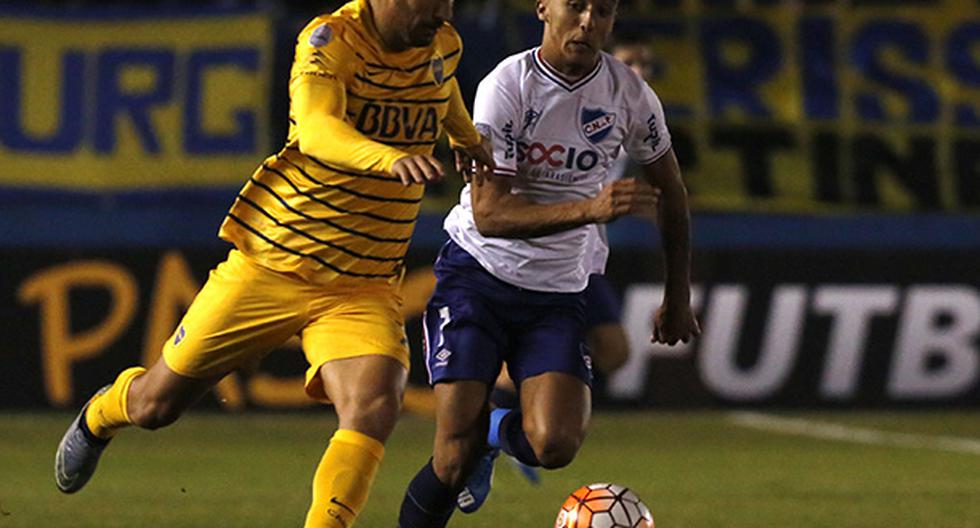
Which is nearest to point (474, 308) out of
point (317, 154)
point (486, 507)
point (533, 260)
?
point (533, 260)

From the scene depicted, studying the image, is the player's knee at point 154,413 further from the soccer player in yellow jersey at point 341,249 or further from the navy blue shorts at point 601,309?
the navy blue shorts at point 601,309

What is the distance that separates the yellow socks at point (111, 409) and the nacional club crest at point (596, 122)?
5.67 feet

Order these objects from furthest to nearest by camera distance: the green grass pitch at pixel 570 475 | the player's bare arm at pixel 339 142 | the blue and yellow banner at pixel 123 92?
1. the blue and yellow banner at pixel 123 92
2. the green grass pitch at pixel 570 475
3. the player's bare arm at pixel 339 142

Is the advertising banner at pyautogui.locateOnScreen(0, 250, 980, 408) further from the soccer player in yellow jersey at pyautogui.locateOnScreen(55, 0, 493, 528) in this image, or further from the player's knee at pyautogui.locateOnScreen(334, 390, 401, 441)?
the player's knee at pyautogui.locateOnScreen(334, 390, 401, 441)

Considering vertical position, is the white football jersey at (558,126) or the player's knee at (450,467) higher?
the white football jersey at (558,126)

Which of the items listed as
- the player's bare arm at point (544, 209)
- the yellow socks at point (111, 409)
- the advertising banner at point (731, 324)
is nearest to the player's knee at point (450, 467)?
the player's bare arm at point (544, 209)

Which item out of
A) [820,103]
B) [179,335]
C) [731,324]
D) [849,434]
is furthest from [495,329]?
[820,103]

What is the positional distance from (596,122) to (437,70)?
588 mm

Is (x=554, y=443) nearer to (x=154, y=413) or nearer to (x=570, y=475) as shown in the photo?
(x=154, y=413)

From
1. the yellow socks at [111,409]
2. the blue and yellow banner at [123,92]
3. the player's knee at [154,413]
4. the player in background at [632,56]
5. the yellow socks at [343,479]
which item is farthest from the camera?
the blue and yellow banner at [123,92]

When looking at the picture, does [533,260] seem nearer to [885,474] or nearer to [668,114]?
[885,474]

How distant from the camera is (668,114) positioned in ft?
47.3

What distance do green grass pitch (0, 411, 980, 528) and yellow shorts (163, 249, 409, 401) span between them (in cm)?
170

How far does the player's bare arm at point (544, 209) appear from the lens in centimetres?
582
